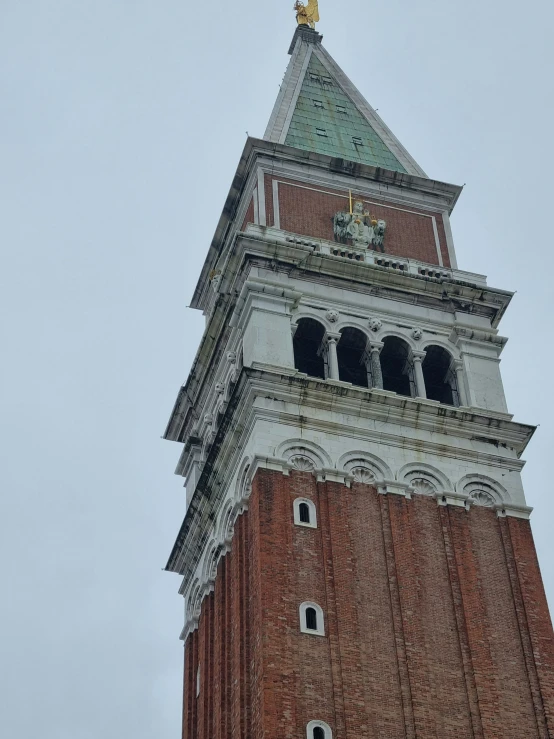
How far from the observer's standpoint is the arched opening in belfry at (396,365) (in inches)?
2474

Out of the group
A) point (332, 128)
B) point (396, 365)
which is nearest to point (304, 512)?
point (396, 365)

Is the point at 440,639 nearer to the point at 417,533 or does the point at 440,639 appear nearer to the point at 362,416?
the point at 417,533

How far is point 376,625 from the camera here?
170ft

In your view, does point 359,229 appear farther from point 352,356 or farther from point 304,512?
point 304,512

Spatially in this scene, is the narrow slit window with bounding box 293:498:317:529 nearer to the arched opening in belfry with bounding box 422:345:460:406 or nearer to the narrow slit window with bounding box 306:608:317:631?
the narrow slit window with bounding box 306:608:317:631

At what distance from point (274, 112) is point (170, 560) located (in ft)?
76.1

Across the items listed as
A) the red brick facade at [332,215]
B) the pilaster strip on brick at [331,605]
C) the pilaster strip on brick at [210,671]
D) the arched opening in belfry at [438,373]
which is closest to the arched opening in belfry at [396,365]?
the arched opening in belfry at [438,373]

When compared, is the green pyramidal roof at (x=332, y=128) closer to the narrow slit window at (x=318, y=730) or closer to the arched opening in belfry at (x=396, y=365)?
the arched opening in belfry at (x=396, y=365)

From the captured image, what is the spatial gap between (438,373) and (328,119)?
17.4 meters

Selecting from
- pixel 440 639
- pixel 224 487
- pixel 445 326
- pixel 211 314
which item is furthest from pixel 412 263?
pixel 440 639

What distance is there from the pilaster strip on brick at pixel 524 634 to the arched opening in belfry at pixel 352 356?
9.19m

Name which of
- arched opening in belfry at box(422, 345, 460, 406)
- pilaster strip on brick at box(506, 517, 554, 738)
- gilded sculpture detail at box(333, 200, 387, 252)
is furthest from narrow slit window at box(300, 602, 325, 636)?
gilded sculpture detail at box(333, 200, 387, 252)

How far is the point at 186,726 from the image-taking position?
195 ft

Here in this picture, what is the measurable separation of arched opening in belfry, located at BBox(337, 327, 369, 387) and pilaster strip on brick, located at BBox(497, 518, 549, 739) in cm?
919
